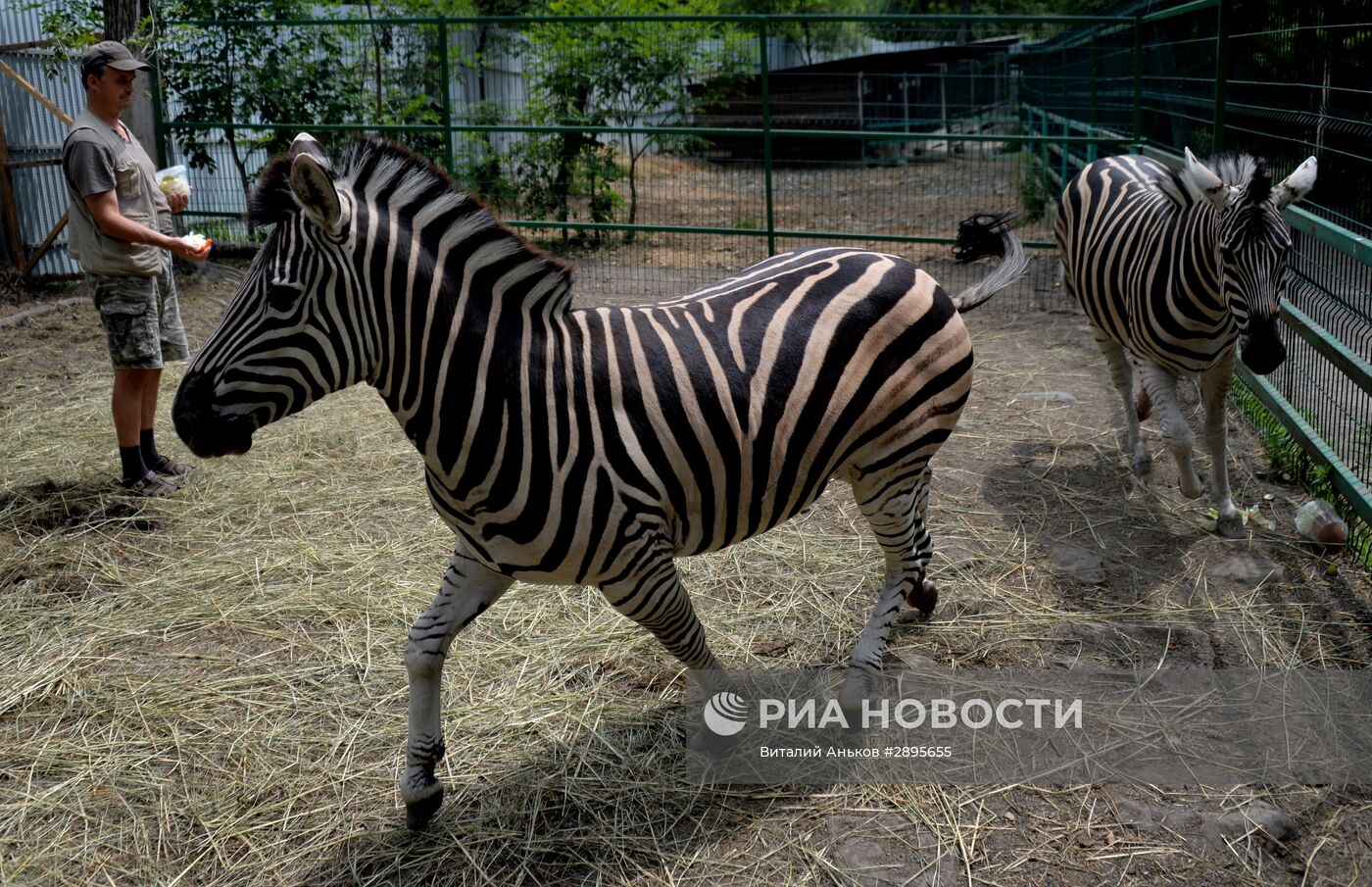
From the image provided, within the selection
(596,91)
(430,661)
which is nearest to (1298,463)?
(430,661)

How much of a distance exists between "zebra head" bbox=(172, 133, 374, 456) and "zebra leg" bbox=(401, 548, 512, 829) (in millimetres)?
696

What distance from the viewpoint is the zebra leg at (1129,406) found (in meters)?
5.57

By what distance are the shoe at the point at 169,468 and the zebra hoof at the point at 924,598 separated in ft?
13.3

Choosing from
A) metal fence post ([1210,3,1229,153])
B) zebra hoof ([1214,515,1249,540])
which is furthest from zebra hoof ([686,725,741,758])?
metal fence post ([1210,3,1229,153])

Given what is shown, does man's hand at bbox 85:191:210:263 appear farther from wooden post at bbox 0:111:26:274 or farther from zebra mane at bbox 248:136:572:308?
wooden post at bbox 0:111:26:274

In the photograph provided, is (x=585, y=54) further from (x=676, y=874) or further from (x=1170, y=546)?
(x=676, y=874)

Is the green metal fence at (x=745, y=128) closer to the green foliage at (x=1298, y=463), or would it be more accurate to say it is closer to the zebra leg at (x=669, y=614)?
the green foliage at (x=1298, y=463)

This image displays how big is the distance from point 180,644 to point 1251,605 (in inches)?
171

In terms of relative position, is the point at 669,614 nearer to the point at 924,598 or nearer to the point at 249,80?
the point at 924,598

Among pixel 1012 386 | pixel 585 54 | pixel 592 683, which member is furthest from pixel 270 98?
pixel 592 683

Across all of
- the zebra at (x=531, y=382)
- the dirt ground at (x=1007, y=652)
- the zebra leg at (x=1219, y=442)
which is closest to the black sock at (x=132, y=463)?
the dirt ground at (x=1007, y=652)

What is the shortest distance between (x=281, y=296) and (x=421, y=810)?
1540 millimetres

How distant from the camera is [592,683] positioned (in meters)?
3.87

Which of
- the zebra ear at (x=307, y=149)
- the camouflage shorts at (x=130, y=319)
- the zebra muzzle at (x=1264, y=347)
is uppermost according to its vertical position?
the zebra ear at (x=307, y=149)
